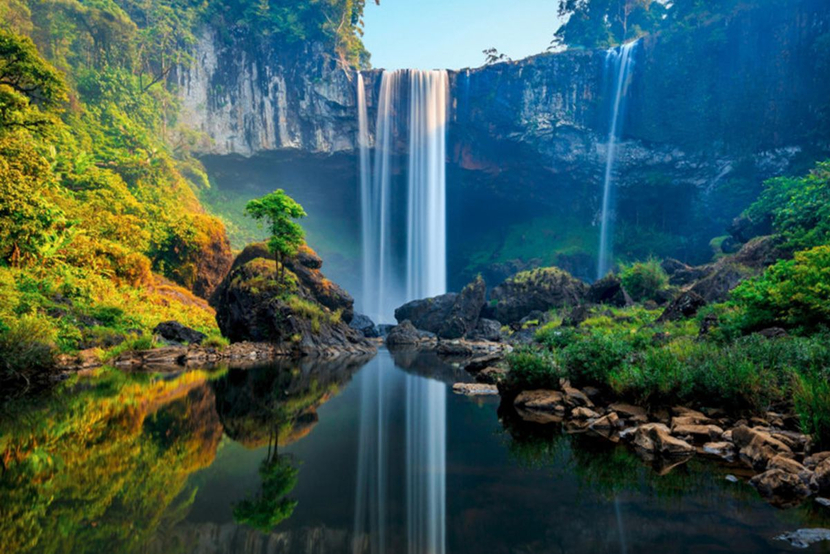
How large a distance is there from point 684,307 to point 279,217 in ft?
76.3

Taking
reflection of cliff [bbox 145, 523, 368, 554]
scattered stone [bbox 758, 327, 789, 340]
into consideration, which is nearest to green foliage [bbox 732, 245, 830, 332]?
scattered stone [bbox 758, 327, 789, 340]

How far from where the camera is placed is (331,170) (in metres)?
60.2

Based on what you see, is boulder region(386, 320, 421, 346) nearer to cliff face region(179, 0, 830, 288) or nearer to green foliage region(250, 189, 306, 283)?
green foliage region(250, 189, 306, 283)

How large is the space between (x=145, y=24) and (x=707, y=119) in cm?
6363

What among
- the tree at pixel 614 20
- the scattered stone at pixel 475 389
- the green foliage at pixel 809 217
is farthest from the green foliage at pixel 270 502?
the tree at pixel 614 20

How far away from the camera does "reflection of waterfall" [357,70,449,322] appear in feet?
185

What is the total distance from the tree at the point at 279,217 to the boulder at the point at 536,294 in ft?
73.2

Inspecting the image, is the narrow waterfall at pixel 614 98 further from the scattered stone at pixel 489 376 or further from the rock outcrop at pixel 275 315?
the scattered stone at pixel 489 376

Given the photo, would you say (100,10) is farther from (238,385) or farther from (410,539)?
(410,539)

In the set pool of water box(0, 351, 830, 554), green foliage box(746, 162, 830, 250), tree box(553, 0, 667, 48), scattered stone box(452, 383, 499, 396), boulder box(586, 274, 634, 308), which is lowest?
scattered stone box(452, 383, 499, 396)

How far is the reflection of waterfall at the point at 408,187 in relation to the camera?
56.3 meters

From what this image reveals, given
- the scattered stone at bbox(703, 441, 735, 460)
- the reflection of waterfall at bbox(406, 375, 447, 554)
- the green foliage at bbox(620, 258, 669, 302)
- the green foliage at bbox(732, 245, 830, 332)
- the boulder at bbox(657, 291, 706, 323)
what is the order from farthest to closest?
1. the green foliage at bbox(620, 258, 669, 302)
2. the boulder at bbox(657, 291, 706, 323)
3. the green foliage at bbox(732, 245, 830, 332)
4. the scattered stone at bbox(703, 441, 735, 460)
5. the reflection of waterfall at bbox(406, 375, 447, 554)

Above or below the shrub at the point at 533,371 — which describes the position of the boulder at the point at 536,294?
above

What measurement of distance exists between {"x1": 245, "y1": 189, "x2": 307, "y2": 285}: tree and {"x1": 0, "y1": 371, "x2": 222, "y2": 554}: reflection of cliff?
724 inches
